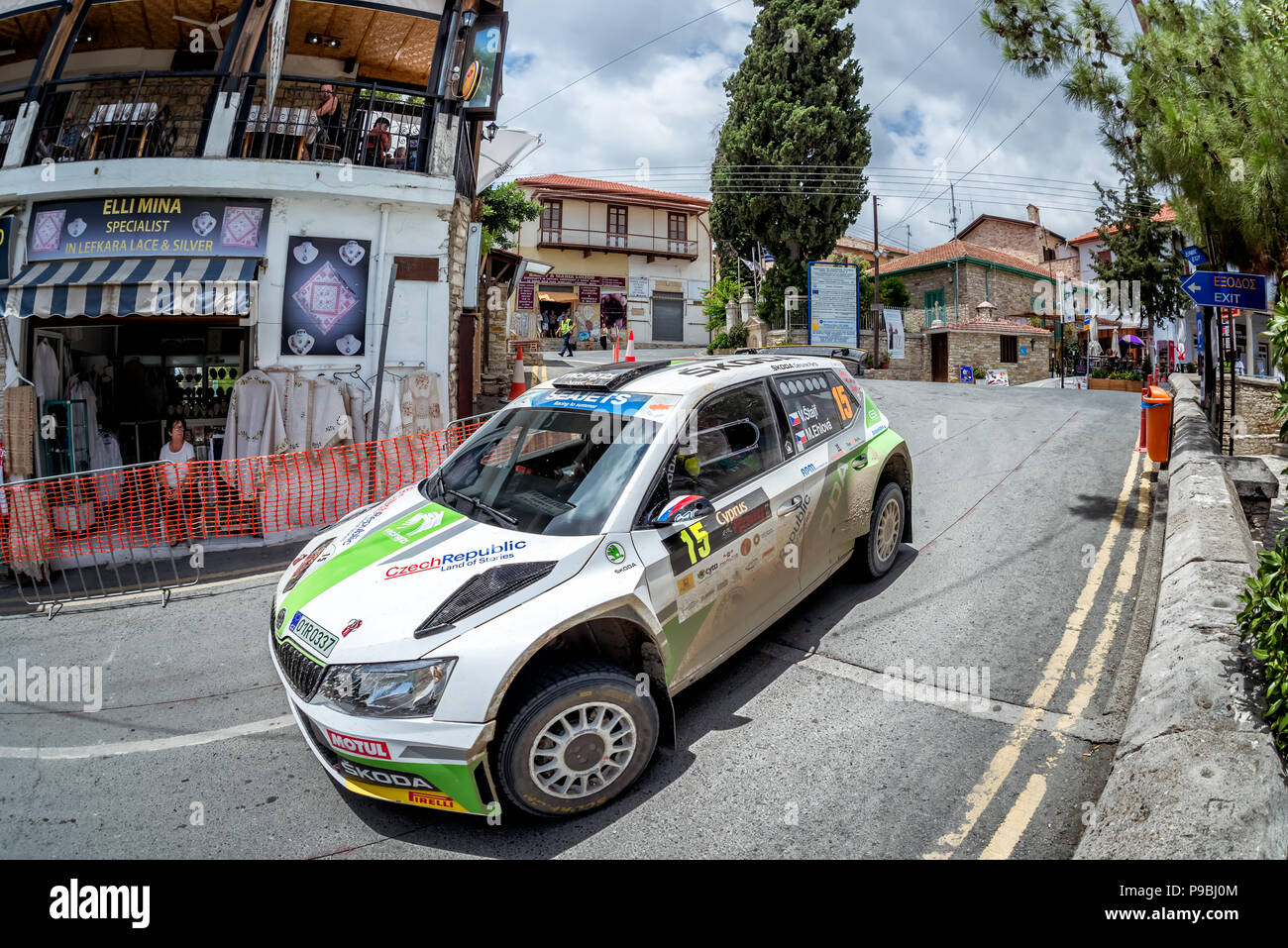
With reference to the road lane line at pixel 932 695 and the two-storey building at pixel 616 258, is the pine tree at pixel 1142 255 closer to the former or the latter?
the two-storey building at pixel 616 258

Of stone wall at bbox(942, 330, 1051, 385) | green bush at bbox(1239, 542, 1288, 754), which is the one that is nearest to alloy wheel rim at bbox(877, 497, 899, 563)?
green bush at bbox(1239, 542, 1288, 754)

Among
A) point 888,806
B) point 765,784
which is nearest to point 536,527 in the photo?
point 765,784

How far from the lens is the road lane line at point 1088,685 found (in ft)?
10.0

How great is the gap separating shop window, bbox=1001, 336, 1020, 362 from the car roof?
35.0 metres

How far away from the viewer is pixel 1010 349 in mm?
35656

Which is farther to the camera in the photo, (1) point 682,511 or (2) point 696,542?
(2) point 696,542

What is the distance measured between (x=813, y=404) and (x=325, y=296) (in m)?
7.55

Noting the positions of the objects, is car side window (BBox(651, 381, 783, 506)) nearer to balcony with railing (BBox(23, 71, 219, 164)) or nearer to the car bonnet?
the car bonnet

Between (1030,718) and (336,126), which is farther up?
(336,126)

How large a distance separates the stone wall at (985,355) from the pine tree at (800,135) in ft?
27.7

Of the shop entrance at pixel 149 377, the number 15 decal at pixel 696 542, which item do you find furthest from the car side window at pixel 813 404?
the shop entrance at pixel 149 377

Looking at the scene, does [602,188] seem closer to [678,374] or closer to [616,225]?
[616,225]

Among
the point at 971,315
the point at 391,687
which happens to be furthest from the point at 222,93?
the point at 971,315

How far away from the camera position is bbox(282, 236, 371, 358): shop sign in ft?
31.4
